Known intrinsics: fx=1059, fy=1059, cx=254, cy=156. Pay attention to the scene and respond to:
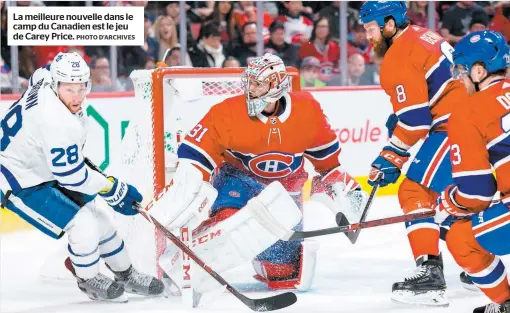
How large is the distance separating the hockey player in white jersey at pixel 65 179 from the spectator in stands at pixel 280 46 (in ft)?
9.00

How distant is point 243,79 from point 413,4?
11.0 ft

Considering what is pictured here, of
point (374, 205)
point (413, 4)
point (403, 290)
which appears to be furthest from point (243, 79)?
point (413, 4)

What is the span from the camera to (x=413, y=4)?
6883mm

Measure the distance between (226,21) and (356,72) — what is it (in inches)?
33.8

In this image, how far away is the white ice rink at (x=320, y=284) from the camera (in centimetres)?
363

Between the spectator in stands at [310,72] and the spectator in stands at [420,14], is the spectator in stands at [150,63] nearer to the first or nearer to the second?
the spectator in stands at [310,72]

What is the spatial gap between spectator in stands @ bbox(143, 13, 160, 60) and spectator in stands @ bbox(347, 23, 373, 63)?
1265 millimetres

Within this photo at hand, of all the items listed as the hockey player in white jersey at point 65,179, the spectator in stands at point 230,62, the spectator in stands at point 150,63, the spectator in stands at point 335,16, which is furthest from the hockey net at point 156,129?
the spectator in stands at point 335,16

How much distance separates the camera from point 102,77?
578 cm

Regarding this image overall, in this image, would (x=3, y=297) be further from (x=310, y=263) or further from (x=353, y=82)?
(x=353, y=82)

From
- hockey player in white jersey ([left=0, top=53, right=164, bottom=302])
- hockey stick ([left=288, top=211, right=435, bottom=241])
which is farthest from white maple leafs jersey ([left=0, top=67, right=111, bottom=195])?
hockey stick ([left=288, top=211, right=435, bottom=241])

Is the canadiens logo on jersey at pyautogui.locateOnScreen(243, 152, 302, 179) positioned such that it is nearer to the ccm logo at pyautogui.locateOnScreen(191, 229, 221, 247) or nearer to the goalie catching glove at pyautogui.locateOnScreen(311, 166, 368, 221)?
the goalie catching glove at pyautogui.locateOnScreen(311, 166, 368, 221)

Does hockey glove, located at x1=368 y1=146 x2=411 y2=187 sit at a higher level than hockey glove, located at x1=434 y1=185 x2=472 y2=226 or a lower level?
higher

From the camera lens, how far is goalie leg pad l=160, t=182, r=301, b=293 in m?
3.50
